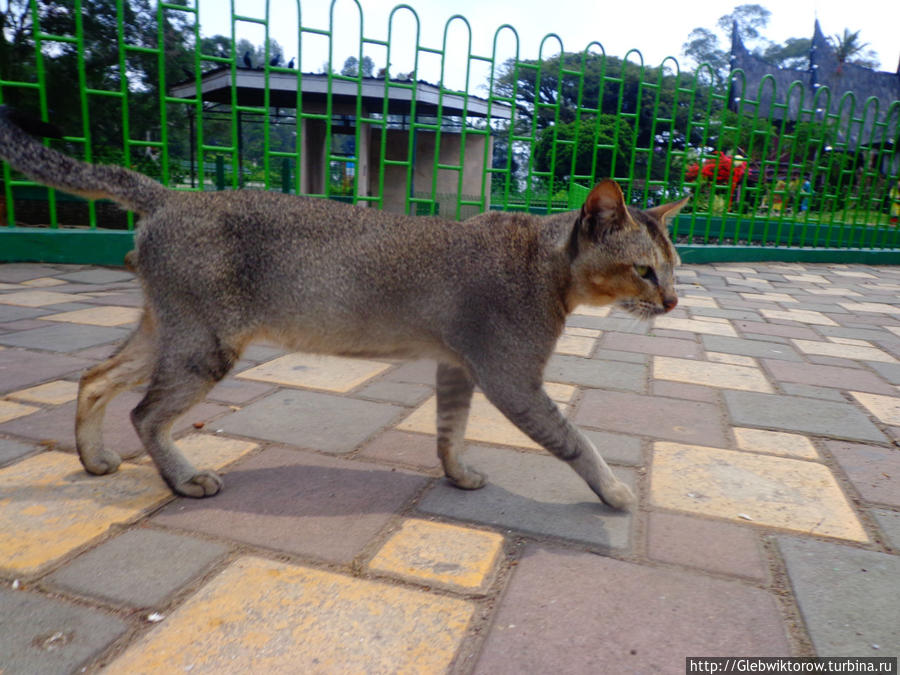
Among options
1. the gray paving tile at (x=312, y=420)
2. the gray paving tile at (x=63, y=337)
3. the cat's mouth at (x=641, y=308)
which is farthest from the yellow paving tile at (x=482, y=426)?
the gray paving tile at (x=63, y=337)

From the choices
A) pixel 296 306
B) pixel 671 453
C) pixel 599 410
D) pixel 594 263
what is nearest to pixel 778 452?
pixel 671 453

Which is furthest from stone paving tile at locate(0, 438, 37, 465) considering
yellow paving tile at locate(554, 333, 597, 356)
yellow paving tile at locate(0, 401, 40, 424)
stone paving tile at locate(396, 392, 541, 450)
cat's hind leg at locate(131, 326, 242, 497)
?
yellow paving tile at locate(554, 333, 597, 356)

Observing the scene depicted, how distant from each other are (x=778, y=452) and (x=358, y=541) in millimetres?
1898

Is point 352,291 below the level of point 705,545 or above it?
above

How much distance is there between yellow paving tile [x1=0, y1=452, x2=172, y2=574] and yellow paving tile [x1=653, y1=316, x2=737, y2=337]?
4.18 meters

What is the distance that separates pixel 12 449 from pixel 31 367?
1151mm

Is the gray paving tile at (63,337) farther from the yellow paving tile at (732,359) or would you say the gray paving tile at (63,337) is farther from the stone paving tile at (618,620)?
the yellow paving tile at (732,359)

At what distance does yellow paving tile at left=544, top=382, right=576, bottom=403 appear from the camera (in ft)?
11.1

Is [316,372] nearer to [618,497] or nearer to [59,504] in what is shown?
[59,504]

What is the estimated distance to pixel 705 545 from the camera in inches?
78.3

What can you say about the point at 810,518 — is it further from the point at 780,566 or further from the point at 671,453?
the point at 671,453

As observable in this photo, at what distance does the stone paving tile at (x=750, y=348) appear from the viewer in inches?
176

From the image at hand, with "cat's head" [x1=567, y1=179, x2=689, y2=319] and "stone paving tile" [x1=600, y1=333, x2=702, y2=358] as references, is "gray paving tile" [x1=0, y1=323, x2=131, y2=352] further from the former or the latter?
"stone paving tile" [x1=600, y1=333, x2=702, y2=358]

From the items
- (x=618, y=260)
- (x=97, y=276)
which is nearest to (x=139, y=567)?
(x=618, y=260)
